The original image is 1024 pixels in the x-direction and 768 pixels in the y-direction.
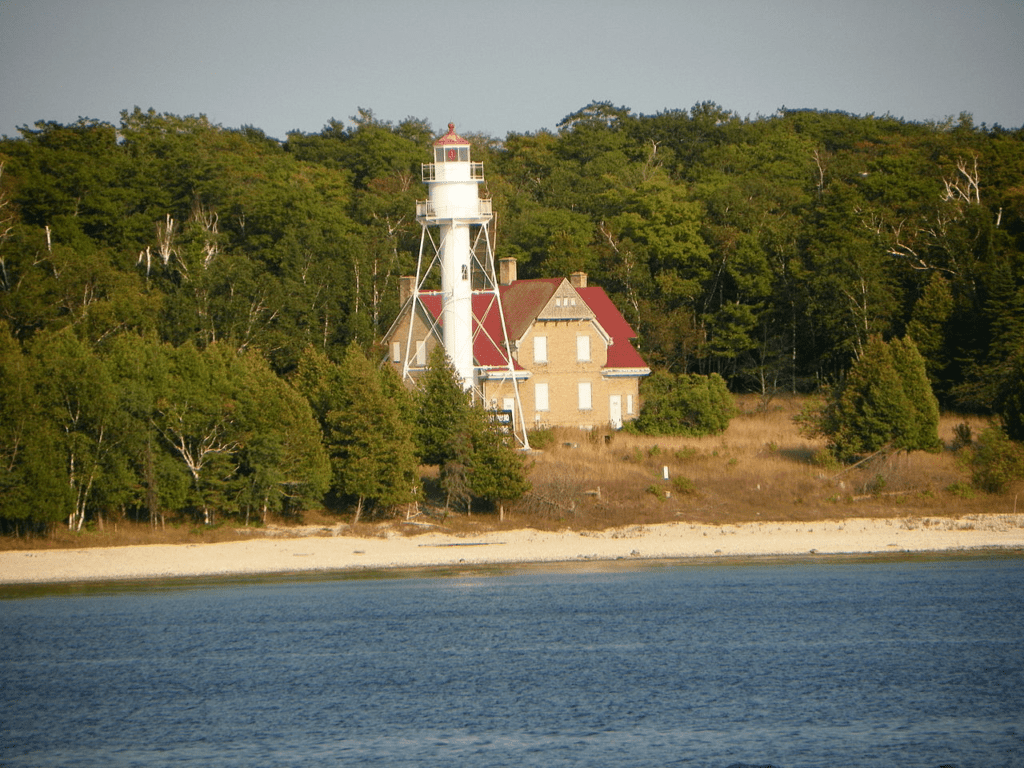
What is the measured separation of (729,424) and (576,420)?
645cm

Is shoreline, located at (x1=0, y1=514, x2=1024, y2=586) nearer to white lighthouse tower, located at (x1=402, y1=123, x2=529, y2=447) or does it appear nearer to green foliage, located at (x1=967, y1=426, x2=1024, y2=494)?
green foliage, located at (x1=967, y1=426, x2=1024, y2=494)

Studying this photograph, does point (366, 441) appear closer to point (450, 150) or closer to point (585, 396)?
point (450, 150)

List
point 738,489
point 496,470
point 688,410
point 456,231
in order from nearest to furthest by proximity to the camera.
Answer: point 496,470
point 738,489
point 456,231
point 688,410

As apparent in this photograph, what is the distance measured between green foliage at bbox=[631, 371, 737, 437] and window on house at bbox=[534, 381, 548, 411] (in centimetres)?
394

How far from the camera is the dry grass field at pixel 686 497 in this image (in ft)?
133

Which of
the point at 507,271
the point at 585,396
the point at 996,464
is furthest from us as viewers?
the point at 507,271

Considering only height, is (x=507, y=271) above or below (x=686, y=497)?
above

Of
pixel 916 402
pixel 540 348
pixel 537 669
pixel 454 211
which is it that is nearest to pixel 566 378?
pixel 540 348

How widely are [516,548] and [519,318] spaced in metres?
17.2

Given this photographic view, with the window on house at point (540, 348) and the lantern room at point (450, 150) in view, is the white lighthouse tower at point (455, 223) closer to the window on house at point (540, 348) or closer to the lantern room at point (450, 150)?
the lantern room at point (450, 150)

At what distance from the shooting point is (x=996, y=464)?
4122cm

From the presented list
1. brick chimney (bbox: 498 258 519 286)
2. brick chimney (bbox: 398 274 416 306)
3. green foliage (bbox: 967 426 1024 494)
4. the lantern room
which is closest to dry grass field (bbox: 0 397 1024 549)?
green foliage (bbox: 967 426 1024 494)

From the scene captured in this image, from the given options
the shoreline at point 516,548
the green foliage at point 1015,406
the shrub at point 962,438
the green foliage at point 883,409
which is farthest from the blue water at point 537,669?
the shrub at point 962,438

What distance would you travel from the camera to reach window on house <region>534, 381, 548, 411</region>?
174ft
